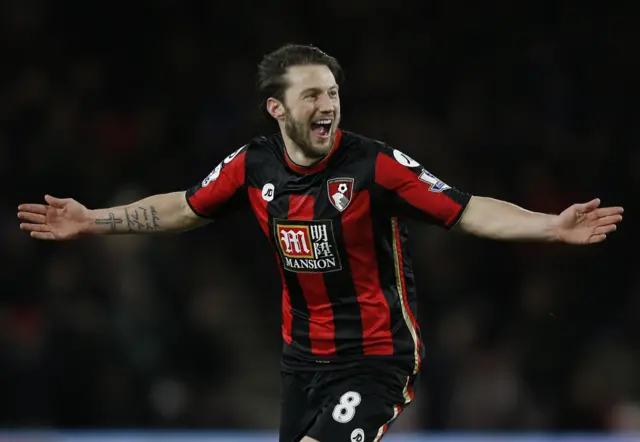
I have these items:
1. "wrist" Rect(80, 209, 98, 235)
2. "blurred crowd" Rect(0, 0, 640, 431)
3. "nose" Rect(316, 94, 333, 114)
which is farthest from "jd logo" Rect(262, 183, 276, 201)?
"blurred crowd" Rect(0, 0, 640, 431)

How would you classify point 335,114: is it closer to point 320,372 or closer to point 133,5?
point 320,372

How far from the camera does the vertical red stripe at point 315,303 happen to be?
187 inches

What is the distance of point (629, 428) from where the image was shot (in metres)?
8.28

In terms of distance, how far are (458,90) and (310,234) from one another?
5429mm

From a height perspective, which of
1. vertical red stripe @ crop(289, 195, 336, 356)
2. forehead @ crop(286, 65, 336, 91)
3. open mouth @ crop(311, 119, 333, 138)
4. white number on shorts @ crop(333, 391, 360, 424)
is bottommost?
white number on shorts @ crop(333, 391, 360, 424)

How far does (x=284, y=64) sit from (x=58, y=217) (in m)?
1.21

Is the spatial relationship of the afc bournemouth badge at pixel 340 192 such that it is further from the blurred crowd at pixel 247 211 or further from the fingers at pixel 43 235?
the blurred crowd at pixel 247 211

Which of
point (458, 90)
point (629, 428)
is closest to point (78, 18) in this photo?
point (458, 90)

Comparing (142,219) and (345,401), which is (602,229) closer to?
(345,401)

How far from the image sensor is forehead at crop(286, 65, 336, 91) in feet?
15.7

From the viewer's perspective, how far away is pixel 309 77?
4.81 m

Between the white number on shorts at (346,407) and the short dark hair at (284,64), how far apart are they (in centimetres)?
123

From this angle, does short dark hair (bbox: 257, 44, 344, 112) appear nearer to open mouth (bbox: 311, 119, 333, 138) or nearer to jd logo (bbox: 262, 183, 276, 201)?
open mouth (bbox: 311, 119, 333, 138)

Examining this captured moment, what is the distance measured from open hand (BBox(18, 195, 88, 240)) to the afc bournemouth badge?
1178mm
